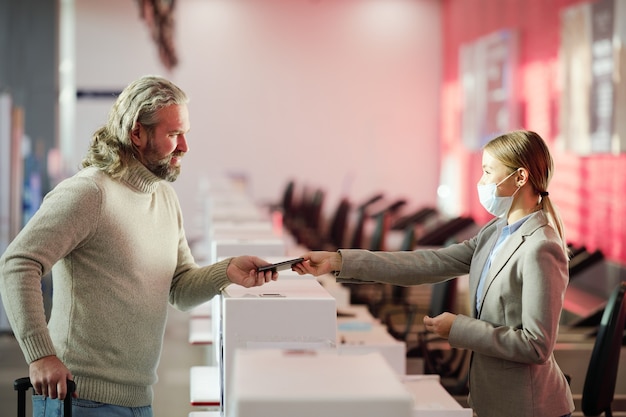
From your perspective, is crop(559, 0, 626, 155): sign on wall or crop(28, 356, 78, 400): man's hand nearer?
crop(28, 356, 78, 400): man's hand

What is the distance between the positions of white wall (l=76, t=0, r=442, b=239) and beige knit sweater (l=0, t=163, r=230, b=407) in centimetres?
1158

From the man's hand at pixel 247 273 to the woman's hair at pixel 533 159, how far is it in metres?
0.63

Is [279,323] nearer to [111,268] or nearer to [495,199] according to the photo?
[111,268]

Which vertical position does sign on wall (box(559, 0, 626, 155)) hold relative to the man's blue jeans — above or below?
above

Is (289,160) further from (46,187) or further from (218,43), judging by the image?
(46,187)

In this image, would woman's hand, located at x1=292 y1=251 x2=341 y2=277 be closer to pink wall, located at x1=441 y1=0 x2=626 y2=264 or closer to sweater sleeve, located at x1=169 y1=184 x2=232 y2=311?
sweater sleeve, located at x1=169 y1=184 x2=232 y2=311

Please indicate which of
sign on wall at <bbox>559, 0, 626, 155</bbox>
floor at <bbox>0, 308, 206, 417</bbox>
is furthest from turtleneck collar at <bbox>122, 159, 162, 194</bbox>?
sign on wall at <bbox>559, 0, 626, 155</bbox>

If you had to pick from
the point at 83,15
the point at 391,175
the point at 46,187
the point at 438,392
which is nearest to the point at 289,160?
the point at 391,175

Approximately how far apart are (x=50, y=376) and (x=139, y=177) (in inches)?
21.0

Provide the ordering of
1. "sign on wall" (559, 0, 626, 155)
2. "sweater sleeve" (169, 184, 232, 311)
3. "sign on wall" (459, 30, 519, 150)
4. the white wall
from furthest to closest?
the white wall
"sign on wall" (459, 30, 519, 150)
"sign on wall" (559, 0, 626, 155)
"sweater sleeve" (169, 184, 232, 311)

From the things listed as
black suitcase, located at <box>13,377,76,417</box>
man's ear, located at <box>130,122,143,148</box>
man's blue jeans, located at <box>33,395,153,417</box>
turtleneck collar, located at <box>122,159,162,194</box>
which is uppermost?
man's ear, located at <box>130,122,143,148</box>

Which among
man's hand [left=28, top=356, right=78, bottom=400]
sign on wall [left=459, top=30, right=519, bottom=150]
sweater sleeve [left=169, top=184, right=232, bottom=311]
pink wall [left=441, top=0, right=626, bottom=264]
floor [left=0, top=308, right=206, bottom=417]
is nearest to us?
→ man's hand [left=28, top=356, right=78, bottom=400]

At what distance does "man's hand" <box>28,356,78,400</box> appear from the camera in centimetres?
200

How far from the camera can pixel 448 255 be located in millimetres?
2445
